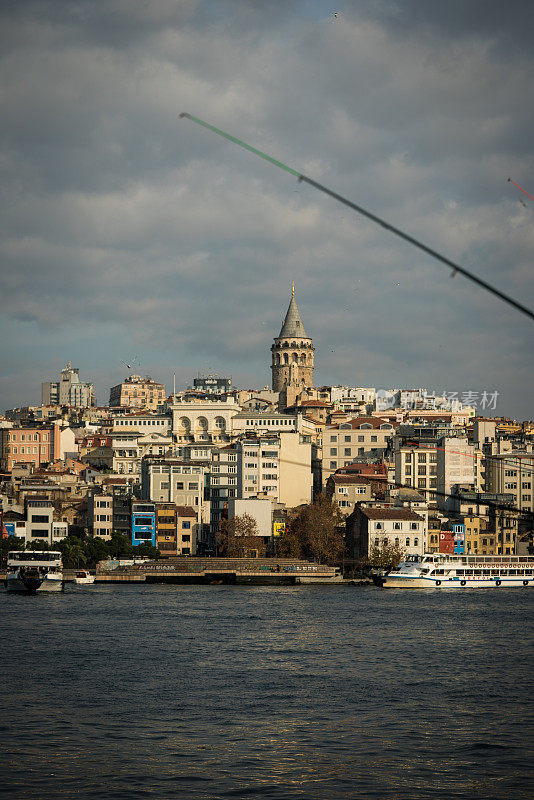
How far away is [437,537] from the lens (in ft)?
253

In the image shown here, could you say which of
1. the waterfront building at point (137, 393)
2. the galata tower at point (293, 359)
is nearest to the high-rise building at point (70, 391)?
the waterfront building at point (137, 393)

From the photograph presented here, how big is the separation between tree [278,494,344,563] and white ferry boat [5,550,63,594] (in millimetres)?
18408

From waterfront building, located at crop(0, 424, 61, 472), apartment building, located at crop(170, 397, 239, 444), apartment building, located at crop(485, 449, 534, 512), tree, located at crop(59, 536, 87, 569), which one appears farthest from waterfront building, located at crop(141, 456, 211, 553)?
apartment building, located at crop(170, 397, 239, 444)

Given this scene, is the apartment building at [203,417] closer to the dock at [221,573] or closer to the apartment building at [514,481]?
the apartment building at [514,481]

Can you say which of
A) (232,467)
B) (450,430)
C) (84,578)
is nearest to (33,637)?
(84,578)

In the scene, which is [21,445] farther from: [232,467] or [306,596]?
[306,596]

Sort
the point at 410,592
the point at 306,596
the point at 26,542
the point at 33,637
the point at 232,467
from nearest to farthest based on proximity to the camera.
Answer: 1. the point at 33,637
2. the point at 306,596
3. the point at 410,592
4. the point at 26,542
5. the point at 232,467

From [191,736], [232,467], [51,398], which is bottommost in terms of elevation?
[191,736]

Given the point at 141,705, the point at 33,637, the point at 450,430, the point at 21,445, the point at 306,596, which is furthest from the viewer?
the point at 21,445

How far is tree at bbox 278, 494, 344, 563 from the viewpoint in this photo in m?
72.0

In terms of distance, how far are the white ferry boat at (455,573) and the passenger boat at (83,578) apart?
1626 centimetres

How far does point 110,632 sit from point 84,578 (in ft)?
92.9

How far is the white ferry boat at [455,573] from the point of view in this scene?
6550 cm

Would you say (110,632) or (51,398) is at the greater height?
(51,398)
